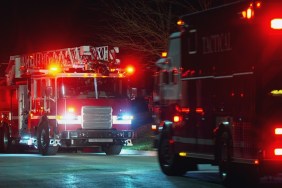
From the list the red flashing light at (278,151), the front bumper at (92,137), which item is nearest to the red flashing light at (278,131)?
the red flashing light at (278,151)

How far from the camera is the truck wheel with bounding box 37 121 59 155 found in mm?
23016

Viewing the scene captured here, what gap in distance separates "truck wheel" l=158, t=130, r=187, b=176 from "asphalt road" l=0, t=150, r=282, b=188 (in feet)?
0.61

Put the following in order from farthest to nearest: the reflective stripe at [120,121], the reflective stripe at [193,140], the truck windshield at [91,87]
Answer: the reflective stripe at [120,121], the truck windshield at [91,87], the reflective stripe at [193,140]

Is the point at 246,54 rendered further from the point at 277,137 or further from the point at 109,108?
the point at 109,108

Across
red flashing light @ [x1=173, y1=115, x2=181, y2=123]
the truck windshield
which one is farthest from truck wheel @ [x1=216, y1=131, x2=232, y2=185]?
the truck windshield

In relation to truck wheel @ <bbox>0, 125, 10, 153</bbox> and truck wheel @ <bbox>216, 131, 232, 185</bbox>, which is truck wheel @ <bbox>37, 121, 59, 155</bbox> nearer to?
truck wheel @ <bbox>0, 125, 10, 153</bbox>

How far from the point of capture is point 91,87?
75.7 feet

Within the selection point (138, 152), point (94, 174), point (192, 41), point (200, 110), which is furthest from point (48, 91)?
point (200, 110)

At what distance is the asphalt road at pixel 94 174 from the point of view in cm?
1412

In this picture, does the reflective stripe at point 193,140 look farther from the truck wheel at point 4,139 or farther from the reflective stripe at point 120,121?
the truck wheel at point 4,139

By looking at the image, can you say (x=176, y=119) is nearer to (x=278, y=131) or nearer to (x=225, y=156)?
(x=225, y=156)

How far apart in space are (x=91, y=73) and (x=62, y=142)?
2.43 m

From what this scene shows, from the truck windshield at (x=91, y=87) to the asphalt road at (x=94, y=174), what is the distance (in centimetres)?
303

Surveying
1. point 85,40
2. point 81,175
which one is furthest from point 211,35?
point 85,40
